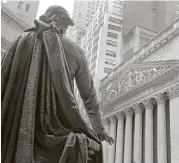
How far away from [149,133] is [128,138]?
3.18 metres

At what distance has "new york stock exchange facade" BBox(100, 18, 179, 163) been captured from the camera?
18.5 meters

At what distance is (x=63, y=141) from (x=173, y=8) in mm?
42094

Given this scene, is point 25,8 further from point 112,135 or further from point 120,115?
point 112,135

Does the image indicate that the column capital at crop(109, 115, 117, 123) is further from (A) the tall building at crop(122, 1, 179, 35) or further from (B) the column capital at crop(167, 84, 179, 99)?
(A) the tall building at crop(122, 1, 179, 35)

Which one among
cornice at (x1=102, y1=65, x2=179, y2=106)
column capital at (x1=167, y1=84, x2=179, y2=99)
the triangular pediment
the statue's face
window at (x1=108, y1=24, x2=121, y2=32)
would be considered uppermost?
window at (x1=108, y1=24, x2=121, y2=32)

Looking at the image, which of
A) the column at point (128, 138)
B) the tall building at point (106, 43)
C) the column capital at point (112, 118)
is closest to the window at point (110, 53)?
the tall building at point (106, 43)

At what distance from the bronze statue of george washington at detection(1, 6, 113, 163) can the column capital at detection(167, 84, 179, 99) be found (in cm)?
1625

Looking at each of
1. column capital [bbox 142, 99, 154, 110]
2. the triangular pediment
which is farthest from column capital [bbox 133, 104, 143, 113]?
the triangular pediment

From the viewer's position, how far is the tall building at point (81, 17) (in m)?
58.6

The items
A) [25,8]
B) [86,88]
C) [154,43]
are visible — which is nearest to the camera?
[86,88]

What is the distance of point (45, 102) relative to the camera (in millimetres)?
2625

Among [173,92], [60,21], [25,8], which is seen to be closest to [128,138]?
[173,92]

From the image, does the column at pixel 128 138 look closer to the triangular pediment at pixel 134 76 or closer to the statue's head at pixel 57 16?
the triangular pediment at pixel 134 76

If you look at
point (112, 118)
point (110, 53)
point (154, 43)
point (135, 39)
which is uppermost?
point (135, 39)
